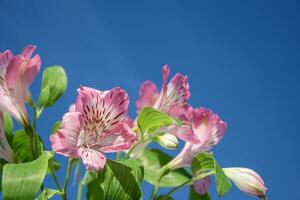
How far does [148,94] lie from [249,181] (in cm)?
69

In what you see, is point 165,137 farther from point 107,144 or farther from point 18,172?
point 18,172

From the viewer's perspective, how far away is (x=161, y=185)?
3.88 ft

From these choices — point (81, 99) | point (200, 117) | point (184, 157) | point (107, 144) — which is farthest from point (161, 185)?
point (81, 99)

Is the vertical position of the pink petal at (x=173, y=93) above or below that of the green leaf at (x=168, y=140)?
above

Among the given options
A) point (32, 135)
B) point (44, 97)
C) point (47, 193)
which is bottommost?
point (47, 193)

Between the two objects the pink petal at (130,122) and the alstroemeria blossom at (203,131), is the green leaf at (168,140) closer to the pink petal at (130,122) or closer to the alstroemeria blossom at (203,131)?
the alstroemeria blossom at (203,131)

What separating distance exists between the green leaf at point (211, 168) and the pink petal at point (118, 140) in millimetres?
190

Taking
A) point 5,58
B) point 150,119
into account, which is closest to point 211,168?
point 150,119

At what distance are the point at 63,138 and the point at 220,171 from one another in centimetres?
34

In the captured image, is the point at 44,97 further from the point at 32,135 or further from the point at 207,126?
the point at 207,126

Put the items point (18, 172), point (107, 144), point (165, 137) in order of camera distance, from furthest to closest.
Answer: point (165, 137), point (107, 144), point (18, 172)

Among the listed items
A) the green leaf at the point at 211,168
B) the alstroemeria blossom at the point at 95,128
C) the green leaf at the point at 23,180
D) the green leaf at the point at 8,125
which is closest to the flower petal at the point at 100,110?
the alstroemeria blossom at the point at 95,128

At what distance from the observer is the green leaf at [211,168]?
0.89 meters

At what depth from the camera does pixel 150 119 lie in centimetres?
96
